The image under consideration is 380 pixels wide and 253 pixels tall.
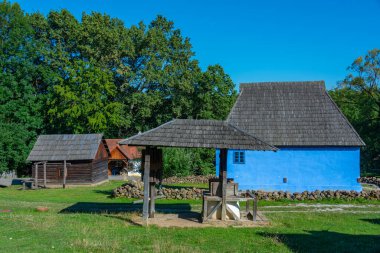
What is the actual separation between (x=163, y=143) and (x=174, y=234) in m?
3.43

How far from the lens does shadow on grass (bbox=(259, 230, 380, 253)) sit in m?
10.3

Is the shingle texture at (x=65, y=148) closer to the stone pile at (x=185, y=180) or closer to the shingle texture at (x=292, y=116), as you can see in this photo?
the stone pile at (x=185, y=180)

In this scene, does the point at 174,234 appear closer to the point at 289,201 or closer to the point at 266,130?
the point at 289,201

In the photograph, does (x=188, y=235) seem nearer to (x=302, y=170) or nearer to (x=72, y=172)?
(x=302, y=170)

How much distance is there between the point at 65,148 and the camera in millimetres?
32094

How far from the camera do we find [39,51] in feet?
138

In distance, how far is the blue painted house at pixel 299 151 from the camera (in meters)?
24.9

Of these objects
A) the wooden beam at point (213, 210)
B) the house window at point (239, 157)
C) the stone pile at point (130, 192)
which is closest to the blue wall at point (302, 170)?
the house window at point (239, 157)

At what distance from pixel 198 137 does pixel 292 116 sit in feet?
45.8

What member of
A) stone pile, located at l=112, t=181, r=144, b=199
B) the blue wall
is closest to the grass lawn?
stone pile, located at l=112, t=181, r=144, b=199

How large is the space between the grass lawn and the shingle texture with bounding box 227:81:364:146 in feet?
27.7

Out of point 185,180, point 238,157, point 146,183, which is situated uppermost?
point 238,157

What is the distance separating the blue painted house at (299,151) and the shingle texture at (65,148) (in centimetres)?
1234

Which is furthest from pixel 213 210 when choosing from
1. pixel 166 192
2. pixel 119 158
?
pixel 119 158
